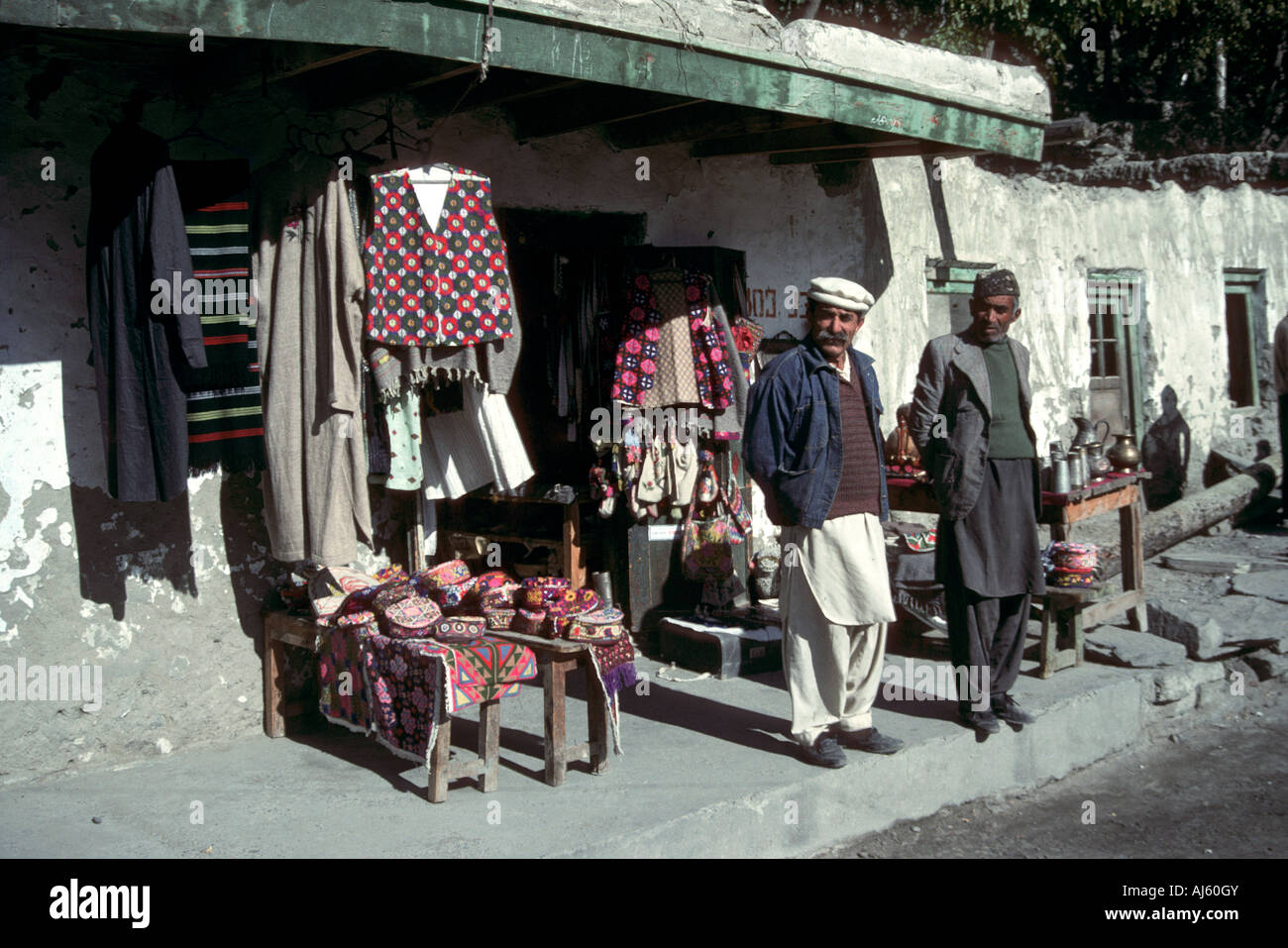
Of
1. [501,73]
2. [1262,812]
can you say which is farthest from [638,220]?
[1262,812]

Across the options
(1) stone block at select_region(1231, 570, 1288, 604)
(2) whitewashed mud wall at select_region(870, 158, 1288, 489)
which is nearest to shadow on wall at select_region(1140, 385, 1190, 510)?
(2) whitewashed mud wall at select_region(870, 158, 1288, 489)

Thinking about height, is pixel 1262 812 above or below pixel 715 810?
below

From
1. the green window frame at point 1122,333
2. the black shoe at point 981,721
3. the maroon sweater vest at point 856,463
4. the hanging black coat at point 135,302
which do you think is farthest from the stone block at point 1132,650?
the hanging black coat at point 135,302

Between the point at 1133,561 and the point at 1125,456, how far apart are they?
71 cm

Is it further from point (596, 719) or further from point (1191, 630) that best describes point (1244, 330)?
point (596, 719)

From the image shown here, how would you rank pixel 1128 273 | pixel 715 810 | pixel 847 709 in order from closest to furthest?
pixel 715 810 → pixel 847 709 → pixel 1128 273

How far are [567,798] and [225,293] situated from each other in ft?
7.70

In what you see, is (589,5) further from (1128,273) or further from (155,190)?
(1128,273)

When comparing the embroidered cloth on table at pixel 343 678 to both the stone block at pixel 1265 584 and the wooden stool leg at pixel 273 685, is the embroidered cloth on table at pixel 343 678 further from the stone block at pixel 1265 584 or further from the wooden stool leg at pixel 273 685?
the stone block at pixel 1265 584

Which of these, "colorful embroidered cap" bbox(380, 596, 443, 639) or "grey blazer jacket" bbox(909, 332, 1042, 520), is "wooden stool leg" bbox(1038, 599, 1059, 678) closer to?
"grey blazer jacket" bbox(909, 332, 1042, 520)

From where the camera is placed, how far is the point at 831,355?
4711 millimetres

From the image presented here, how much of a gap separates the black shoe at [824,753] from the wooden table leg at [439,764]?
146 centimetres

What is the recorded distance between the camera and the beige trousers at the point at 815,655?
15.4ft

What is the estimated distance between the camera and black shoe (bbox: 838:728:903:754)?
15.7ft
